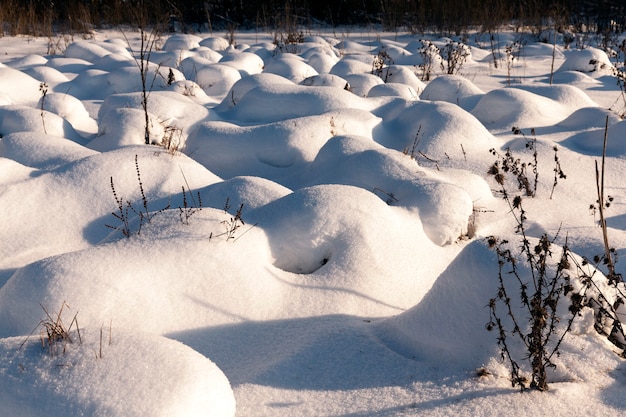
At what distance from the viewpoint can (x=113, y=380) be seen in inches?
60.5

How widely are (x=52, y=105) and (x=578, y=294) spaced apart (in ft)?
14.3

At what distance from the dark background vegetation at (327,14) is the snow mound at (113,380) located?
833cm

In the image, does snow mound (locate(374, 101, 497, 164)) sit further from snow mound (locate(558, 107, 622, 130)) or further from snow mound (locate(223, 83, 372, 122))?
snow mound (locate(558, 107, 622, 130))

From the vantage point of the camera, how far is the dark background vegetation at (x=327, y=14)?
1045cm

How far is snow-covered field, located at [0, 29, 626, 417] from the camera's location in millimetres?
1741

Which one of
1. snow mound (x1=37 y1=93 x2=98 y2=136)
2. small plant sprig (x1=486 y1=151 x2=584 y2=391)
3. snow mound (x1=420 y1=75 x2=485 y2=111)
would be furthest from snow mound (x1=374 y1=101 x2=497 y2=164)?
snow mound (x1=37 y1=93 x2=98 y2=136)

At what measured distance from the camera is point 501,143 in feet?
14.8

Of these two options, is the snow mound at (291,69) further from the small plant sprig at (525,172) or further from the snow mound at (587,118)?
the small plant sprig at (525,172)

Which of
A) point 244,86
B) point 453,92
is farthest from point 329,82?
point 453,92

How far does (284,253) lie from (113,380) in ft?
3.93

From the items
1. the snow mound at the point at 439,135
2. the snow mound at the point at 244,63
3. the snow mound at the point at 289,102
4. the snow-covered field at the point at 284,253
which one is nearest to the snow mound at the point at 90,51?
the snow mound at the point at 244,63

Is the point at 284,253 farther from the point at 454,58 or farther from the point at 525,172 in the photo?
the point at 454,58

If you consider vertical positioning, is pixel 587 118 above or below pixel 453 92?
below

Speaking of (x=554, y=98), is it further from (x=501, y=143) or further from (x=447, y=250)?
(x=447, y=250)
